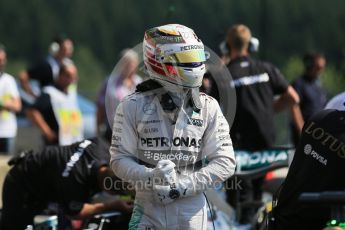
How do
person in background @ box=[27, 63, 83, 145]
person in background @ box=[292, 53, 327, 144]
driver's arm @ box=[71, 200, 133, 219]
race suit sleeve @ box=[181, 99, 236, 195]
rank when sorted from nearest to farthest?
race suit sleeve @ box=[181, 99, 236, 195], driver's arm @ box=[71, 200, 133, 219], person in background @ box=[27, 63, 83, 145], person in background @ box=[292, 53, 327, 144]

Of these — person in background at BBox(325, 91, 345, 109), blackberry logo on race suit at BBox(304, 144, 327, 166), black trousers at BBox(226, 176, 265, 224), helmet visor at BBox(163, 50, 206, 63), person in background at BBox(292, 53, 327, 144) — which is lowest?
black trousers at BBox(226, 176, 265, 224)

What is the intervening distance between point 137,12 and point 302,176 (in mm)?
11531

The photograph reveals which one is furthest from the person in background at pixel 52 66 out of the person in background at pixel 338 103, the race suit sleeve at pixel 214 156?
the race suit sleeve at pixel 214 156

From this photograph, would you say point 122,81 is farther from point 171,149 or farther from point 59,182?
point 171,149

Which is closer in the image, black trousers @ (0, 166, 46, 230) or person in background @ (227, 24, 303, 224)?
black trousers @ (0, 166, 46, 230)

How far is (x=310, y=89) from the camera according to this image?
11.8 metres

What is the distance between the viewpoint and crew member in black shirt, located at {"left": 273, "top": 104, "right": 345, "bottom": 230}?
15.5 ft

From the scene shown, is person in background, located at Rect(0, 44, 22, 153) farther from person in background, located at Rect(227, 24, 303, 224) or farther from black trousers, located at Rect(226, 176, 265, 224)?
black trousers, located at Rect(226, 176, 265, 224)

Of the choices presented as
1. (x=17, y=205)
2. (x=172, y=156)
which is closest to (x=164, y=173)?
(x=172, y=156)

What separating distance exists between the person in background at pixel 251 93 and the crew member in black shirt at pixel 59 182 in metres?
2.25

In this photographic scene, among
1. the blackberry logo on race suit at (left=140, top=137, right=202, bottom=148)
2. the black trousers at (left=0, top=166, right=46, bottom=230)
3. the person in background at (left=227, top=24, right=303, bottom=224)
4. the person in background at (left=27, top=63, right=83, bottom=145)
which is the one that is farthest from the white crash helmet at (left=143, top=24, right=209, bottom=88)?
the person in background at (left=27, top=63, right=83, bottom=145)

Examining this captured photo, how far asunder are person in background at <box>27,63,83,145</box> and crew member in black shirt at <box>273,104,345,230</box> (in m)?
6.70

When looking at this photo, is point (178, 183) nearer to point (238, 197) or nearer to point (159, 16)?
point (238, 197)

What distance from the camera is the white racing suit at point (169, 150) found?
4.82m
